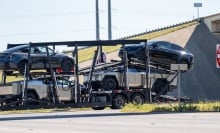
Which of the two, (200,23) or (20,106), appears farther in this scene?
(200,23)

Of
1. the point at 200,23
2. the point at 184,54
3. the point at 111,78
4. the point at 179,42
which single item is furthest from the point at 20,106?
the point at 200,23

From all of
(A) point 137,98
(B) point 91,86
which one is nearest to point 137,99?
(A) point 137,98

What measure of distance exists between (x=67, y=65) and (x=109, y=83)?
2544mm

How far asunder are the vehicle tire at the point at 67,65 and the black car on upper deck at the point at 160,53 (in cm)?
283

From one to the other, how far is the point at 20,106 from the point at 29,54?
285cm

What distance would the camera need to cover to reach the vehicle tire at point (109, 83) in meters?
31.2

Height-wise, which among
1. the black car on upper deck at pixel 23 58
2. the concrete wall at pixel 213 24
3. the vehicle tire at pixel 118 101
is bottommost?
the vehicle tire at pixel 118 101

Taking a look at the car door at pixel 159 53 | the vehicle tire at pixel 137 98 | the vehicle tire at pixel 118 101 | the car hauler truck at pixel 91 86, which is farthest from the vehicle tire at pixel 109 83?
the car door at pixel 159 53

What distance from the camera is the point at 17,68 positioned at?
101ft

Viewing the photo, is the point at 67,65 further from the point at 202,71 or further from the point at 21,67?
the point at 202,71

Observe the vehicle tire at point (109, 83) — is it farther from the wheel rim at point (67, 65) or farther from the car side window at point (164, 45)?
the car side window at point (164, 45)

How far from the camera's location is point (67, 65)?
32062 millimetres

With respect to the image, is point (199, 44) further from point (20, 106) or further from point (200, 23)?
point (20, 106)

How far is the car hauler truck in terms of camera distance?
29750 mm
